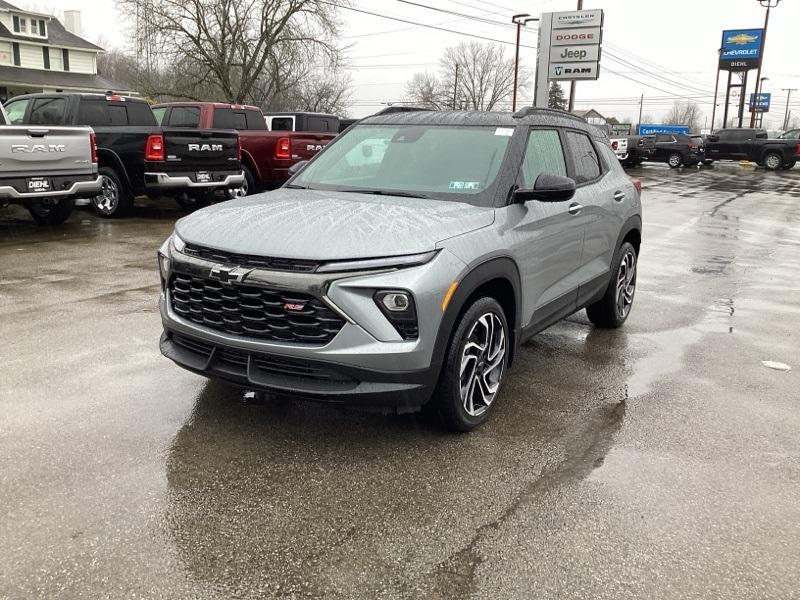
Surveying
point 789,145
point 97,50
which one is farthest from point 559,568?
point 97,50

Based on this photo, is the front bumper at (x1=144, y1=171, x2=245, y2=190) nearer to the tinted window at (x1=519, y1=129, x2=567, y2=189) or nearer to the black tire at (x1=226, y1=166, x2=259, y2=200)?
the black tire at (x1=226, y1=166, x2=259, y2=200)

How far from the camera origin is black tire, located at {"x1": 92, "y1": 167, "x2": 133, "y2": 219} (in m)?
11.8

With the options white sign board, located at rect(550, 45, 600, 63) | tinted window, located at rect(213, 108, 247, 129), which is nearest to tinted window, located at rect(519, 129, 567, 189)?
tinted window, located at rect(213, 108, 247, 129)

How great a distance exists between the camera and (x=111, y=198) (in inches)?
473

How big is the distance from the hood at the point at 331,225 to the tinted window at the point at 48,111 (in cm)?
866

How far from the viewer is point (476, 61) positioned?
9912cm

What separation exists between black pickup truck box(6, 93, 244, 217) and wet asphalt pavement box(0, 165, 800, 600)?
5.60 meters

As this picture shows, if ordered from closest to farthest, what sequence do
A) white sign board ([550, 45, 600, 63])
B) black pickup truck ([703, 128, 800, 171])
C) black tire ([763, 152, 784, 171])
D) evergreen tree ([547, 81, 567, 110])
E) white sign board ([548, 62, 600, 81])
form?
white sign board ([548, 62, 600, 81]) < white sign board ([550, 45, 600, 63]) < black pickup truck ([703, 128, 800, 171]) < black tire ([763, 152, 784, 171]) < evergreen tree ([547, 81, 567, 110])

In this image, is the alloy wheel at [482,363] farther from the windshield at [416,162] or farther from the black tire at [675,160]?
the black tire at [675,160]

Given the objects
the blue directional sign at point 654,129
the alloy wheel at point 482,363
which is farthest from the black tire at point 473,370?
the blue directional sign at point 654,129

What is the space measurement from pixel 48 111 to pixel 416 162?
9289 mm

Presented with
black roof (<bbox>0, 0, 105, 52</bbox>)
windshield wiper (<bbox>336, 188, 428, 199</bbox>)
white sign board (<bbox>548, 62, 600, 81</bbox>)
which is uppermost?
black roof (<bbox>0, 0, 105, 52</bbox>)

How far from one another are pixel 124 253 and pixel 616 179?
6321mm

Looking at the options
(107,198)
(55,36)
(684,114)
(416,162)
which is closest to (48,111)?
(107,198)
